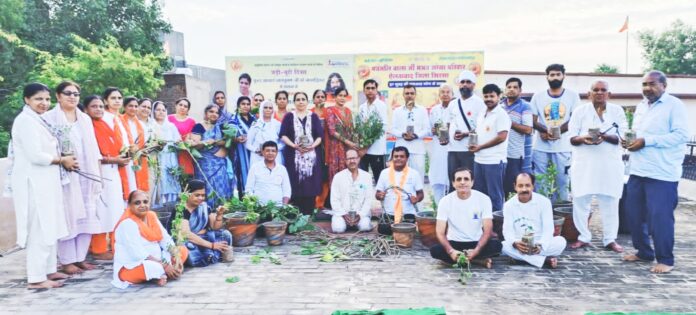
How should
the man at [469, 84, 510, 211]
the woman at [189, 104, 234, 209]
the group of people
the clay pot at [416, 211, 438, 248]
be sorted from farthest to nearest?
the woman at [189, 104, 234, 209]
the man at [469, 84, 510, 211]
the clay pot at [416, 211, 438, 248]
the group of people

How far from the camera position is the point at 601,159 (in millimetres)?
5426

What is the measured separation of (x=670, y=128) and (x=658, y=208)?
0.77 m

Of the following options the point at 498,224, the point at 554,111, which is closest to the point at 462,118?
the point at 554,111

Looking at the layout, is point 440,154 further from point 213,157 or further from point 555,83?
point 213,157

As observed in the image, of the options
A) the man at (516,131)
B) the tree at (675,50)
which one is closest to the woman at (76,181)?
the man at (516,131)

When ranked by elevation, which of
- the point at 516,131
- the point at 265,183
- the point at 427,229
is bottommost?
the point at 427,229

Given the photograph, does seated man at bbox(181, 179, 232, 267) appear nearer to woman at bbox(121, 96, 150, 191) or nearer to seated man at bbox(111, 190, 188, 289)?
seated man at bbox(111, 190, 188, 289)

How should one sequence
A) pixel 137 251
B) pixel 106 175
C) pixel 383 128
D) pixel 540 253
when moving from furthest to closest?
pixel 383 128 < pixel 106 175 < pixel 540 253 < pixel 137 251

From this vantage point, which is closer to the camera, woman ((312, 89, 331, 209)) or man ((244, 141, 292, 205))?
man ((244, 141, 292, 205))

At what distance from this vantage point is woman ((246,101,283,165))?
717 centimetres

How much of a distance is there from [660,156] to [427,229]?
242 centimetres

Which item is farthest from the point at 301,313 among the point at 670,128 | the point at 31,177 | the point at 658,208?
the point at 670,128

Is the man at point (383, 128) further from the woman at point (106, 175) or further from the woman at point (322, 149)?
the woman at point (106, 175)

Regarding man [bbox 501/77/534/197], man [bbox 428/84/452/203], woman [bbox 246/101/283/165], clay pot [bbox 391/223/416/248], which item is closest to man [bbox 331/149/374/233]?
clay pot [bbox 391/223/416/248]
